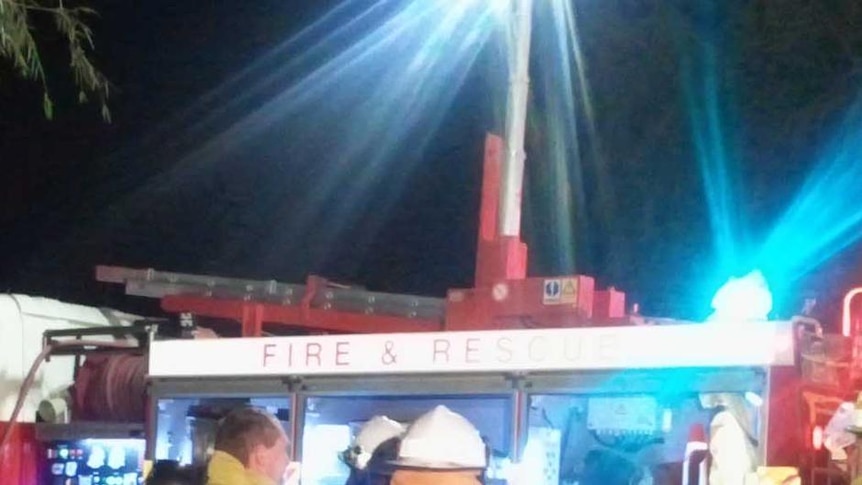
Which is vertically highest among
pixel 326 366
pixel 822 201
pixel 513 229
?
pixel 822 201

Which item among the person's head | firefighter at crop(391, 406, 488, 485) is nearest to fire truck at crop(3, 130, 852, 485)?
the person's head

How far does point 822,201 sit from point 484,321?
7764mm

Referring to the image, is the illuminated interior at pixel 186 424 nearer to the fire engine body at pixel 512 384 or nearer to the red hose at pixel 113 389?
the fire engine body at pixel 512 384

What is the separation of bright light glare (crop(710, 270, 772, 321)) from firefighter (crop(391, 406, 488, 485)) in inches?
49.6

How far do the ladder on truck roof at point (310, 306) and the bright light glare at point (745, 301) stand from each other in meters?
1.84

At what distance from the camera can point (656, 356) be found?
493cm

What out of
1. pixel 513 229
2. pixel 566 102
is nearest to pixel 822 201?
pixel 566 102

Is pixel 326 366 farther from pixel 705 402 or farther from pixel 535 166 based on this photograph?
pixel 535 166

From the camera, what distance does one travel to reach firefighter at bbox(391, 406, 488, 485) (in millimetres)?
3590

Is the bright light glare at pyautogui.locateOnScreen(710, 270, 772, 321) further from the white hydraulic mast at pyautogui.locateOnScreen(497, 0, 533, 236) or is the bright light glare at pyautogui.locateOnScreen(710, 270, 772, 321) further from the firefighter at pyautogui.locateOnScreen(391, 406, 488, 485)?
the white hydraulic mast at pyautogui.locateOnScreen(497, 0, 533, 236)

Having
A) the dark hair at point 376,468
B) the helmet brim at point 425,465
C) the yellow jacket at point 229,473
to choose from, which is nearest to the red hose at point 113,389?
the dark hair at point 376,468

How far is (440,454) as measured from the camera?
3844 mm

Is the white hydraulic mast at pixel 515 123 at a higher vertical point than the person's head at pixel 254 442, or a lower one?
higher

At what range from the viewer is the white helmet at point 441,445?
12.2 ft
